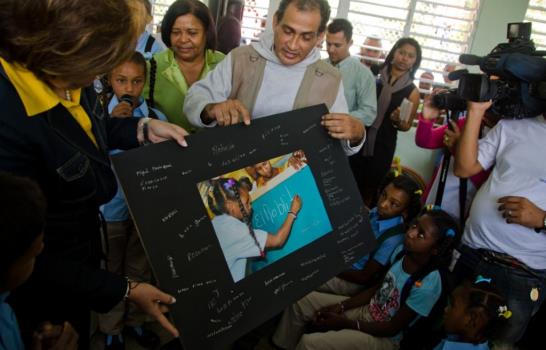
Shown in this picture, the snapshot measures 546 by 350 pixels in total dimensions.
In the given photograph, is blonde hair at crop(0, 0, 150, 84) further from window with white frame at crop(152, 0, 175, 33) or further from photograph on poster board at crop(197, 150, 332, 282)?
window with white frame at crop(152, 0, 175, 33)

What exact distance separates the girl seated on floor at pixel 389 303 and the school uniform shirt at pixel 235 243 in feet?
2.85

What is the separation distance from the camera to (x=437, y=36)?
468 cm

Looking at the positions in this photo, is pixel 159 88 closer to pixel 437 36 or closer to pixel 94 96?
pixel 94 96

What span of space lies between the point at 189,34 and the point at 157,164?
4.40 ft

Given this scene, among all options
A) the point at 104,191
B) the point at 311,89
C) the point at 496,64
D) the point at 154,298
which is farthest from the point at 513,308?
the point at 104,191

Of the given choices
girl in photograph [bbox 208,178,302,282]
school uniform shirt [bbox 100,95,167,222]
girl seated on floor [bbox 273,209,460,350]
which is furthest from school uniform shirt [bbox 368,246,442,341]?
school uniform shirt [bbox 100,95,167,222]

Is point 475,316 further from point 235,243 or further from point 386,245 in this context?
point 235,243

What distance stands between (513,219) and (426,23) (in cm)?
355

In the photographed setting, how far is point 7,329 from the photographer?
3.34 feet

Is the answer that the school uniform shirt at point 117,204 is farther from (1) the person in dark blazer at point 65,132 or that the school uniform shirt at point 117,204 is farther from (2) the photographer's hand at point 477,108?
(2) the photographer's hand at point 477,108

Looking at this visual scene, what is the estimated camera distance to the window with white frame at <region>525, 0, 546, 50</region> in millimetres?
4500

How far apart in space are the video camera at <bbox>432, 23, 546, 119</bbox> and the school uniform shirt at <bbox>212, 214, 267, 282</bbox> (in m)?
1.25

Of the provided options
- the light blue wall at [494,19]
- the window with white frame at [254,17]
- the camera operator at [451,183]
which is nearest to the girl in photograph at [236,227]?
the camera operator at [451,183]

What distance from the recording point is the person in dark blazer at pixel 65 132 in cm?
92
